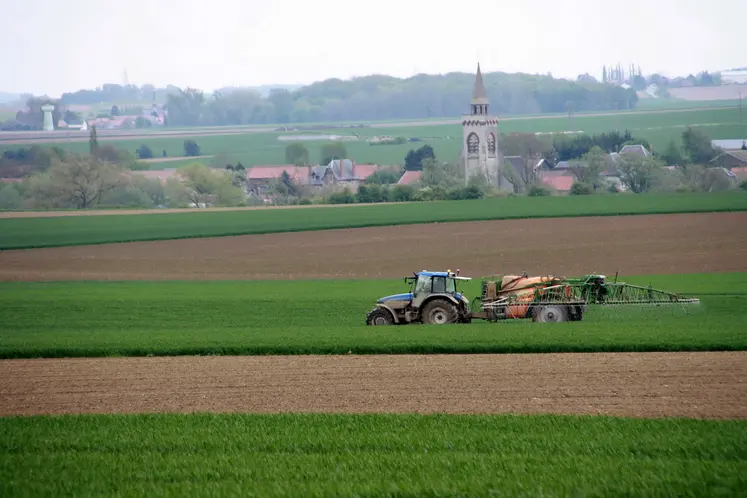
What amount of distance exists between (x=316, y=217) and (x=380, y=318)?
47227 millimetres

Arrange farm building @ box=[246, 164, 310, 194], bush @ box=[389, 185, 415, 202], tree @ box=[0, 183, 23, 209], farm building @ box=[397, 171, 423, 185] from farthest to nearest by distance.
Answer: farm building @ box=[246, 164, 310, 194] < farm building @ box=[397, 171, 423, 185] < tree @ box=[0, 183, 23, 209] < bush @ box=[389, 185, 415, 202]

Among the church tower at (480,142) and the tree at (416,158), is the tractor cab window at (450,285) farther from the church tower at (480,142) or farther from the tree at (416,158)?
the tree at (416,158)

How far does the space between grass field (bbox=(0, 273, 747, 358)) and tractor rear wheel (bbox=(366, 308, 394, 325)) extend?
0.66 m

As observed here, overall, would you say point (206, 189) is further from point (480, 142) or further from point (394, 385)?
point (394, 385)

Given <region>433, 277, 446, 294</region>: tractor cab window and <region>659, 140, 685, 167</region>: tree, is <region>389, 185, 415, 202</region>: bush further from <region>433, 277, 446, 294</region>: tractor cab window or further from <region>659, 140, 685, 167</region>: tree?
<region>433, 277, 446, 294</region>: tractor cab window

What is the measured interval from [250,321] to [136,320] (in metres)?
3.67

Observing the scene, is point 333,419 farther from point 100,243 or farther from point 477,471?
point 100,243

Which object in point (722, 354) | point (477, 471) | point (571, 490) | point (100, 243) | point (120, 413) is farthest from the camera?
point (100, 243)

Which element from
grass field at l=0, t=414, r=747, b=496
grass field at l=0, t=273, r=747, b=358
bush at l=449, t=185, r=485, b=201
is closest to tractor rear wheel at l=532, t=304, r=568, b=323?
grass field at l=0, t=273, r=747, b=358

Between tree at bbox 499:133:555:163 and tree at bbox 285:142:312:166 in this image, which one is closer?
tree at bbox 499:133:555:163

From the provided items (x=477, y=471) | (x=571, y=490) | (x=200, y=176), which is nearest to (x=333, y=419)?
(x=477, y=471)

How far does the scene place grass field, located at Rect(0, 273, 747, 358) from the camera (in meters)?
25.2

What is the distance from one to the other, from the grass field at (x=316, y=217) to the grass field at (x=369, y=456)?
48.2m

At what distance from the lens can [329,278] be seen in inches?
1895
